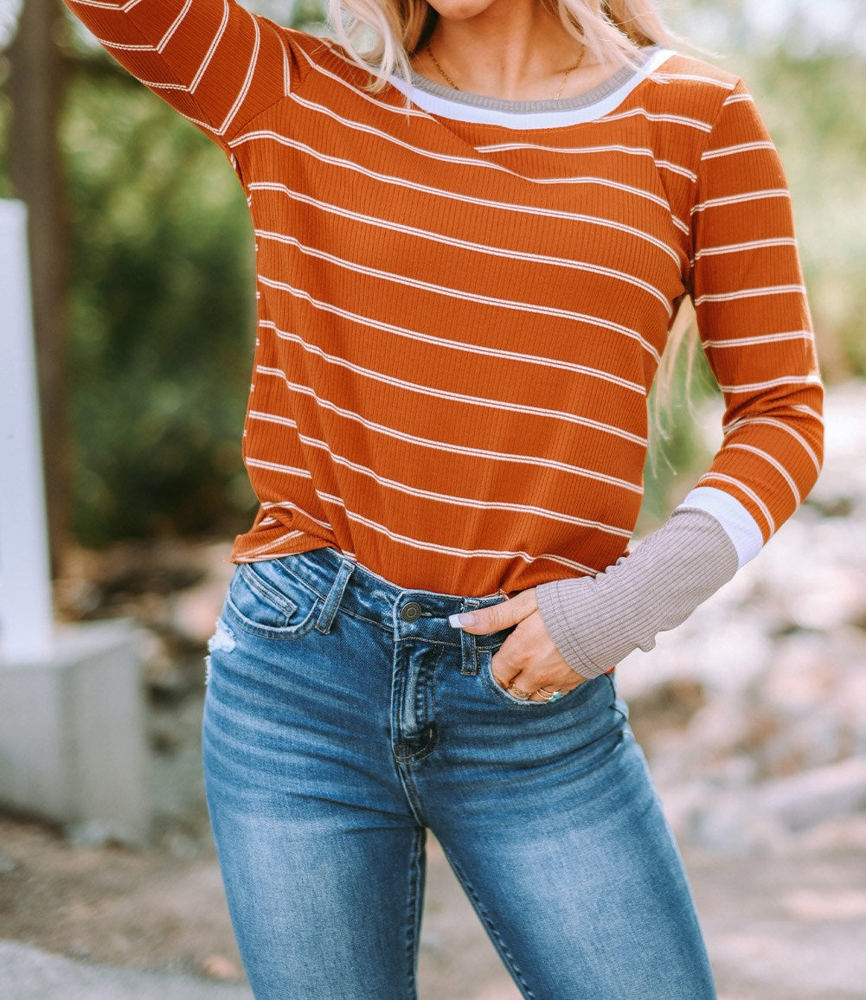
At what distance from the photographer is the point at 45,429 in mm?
5676

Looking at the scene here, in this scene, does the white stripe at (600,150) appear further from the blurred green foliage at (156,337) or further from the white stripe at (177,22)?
the blurred green foliage at (156,337)

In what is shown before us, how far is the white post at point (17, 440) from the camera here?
2.93 m

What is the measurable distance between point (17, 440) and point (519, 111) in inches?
80.6

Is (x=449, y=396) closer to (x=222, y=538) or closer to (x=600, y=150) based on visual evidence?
(x=600, y=150)

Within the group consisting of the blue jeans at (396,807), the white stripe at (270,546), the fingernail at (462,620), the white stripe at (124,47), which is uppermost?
the white stripe at (124,47)

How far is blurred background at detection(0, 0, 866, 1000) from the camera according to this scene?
291 cm

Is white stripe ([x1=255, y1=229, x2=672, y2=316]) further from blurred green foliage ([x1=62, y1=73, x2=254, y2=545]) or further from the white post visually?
blurred green foliage ([x1=62, y1=73, x2=254, y2=545])

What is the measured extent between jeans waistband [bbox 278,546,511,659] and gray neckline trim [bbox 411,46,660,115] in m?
0.57

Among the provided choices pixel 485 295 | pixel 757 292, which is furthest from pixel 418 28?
pixel 757 292

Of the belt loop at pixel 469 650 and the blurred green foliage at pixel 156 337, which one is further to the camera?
the blurred green foliage at pixel 156 337

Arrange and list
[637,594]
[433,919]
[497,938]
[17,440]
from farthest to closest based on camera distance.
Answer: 1. [433,919]
2. [17,440]
3. [497,938]
4. [637,594]

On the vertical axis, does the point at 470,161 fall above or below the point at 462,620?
above

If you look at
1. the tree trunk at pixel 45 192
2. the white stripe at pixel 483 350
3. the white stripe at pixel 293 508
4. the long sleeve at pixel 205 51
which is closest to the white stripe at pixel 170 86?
the long sleeve at pixel 205 51

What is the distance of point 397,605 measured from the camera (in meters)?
1.22
